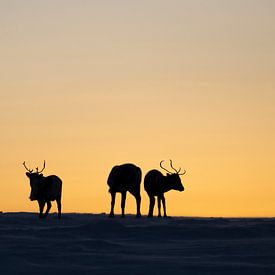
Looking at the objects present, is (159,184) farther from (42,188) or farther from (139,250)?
(139,250)

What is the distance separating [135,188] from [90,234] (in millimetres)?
13939

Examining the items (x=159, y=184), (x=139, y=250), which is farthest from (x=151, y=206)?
(x=139, y=250)

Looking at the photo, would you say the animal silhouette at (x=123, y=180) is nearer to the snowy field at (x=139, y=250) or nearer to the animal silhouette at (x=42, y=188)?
the animal silhouette at (x=42, y=188)

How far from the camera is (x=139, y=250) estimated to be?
14.0 meters

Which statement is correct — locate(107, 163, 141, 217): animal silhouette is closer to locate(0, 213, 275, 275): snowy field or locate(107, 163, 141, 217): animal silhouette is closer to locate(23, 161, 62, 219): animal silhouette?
locate(23, 161, 62, 219): animal silhouette

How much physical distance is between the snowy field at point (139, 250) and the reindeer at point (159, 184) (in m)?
13.1

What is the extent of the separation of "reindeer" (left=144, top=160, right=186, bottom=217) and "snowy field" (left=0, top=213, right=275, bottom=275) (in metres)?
13.1

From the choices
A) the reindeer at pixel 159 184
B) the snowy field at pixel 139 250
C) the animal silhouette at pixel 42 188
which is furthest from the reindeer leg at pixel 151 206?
the snowy field at pixel 139 250

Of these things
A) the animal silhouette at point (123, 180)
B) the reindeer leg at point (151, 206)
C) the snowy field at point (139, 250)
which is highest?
the animal silhouette at point (123, 180)

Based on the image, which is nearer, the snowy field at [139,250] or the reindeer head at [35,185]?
the snowy field at [139,250]

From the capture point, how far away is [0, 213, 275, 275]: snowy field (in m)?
11.2

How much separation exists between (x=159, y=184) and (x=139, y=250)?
18365 millimetres

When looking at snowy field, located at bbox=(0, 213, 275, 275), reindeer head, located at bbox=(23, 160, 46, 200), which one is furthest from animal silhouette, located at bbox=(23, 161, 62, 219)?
snowy field, located at bbox=(0, 213, 275, 275)

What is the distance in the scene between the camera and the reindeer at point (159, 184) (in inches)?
1271
